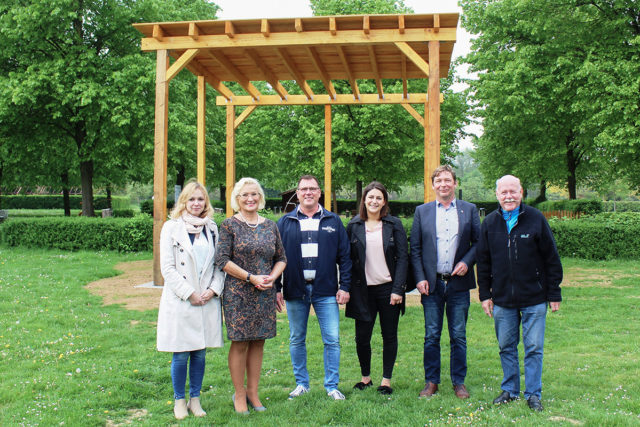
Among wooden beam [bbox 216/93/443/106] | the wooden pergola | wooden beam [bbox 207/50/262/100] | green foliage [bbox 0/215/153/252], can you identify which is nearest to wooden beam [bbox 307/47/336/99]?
the wooden pergola

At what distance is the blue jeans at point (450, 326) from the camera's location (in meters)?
4.23

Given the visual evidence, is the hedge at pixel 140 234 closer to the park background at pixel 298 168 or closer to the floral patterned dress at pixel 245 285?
the park background at pixel 298 168

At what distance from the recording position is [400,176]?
22266 mm

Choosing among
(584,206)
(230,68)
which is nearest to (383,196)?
(230,68)

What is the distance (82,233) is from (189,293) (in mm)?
11529

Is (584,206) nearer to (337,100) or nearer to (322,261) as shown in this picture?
(337,100)

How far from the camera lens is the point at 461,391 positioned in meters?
4.27

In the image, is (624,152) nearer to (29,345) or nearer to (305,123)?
(305,123)

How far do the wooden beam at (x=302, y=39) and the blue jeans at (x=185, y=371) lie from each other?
5.98 metres

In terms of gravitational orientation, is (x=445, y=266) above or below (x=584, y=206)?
below

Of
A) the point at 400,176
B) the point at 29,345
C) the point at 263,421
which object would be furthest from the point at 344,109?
the point at 263,421

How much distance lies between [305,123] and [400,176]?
15.7 feet

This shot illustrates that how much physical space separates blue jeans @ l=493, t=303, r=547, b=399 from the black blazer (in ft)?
2.70

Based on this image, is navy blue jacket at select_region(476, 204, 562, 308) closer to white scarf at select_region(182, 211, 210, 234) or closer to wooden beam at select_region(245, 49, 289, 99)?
white scarf at select_region(182, 211, 210, 234)
